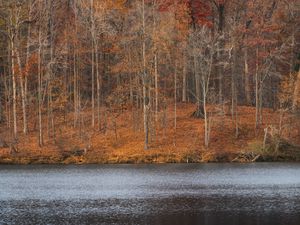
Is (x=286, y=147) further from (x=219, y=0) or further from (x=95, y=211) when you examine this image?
Result: (x=95, y=211)

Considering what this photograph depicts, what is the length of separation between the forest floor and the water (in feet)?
14.6

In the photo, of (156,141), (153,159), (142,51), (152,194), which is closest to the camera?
(152,194)

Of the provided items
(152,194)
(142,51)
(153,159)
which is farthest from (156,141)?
(152,194)

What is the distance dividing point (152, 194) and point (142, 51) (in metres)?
30.4

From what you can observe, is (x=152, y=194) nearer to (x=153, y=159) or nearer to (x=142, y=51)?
(x=153, y=159)

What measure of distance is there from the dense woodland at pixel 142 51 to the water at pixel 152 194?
11543 millimetres

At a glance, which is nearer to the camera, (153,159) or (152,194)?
(152,194)

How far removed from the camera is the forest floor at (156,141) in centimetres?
5547

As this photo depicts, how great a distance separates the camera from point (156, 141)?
197ft

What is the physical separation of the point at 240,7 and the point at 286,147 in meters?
18.4

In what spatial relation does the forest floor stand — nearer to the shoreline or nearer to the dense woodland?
the shoreline

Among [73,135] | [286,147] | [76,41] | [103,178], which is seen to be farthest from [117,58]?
[103,178]

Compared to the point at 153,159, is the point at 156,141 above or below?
above

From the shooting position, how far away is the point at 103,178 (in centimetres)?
4238
